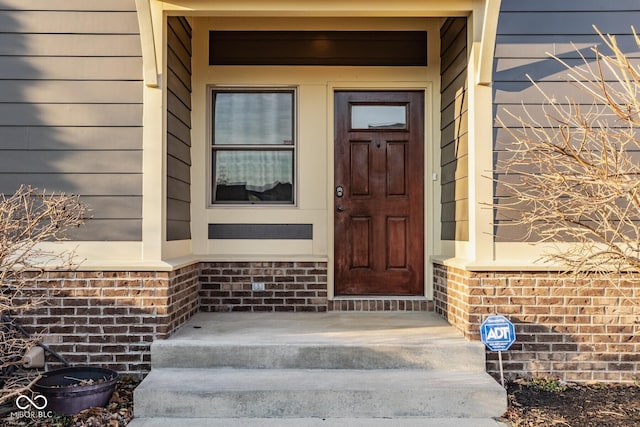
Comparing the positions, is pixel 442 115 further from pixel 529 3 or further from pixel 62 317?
pixel 62 317

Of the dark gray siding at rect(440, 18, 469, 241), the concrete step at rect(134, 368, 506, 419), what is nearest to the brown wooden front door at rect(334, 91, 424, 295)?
the dark gray siding at rect(440, 18, 469, 241)

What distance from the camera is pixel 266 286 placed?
4.81m

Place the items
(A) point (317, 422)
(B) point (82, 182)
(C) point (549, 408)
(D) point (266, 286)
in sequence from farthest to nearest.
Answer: (D) point (266, 286), (B) point (82, 182), (C) point (549, 408), (A) point (317, 422)

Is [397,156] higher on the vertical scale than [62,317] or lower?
higher

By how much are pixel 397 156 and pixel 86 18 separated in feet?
9.39

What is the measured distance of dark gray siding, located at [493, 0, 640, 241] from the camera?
387 cm

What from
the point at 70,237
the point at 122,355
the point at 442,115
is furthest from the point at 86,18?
the point at 442,115

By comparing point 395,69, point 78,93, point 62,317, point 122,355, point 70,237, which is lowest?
point 122,355

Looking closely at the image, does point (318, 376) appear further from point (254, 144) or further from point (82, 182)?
point (254, 144)

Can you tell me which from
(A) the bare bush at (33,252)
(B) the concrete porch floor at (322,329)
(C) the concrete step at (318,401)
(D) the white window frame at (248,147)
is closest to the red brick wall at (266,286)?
(B) the concrete porch floor at (322,329)

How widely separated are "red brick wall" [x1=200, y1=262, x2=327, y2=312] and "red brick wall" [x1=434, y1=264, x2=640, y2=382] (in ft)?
5.08

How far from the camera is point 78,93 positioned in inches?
154

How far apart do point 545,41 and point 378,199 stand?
1937 millimetres

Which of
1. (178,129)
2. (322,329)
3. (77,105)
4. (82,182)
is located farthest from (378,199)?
(77,105)
